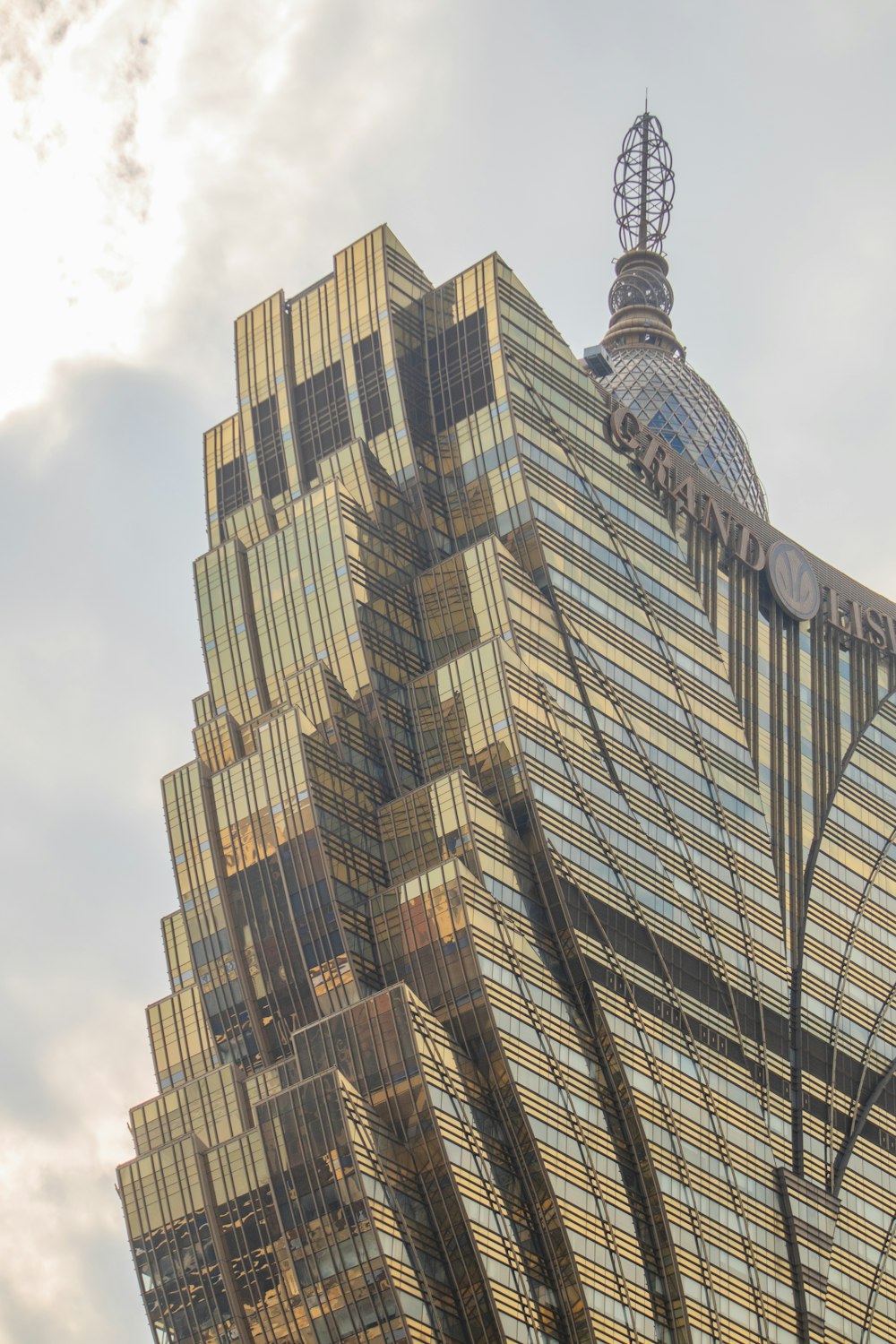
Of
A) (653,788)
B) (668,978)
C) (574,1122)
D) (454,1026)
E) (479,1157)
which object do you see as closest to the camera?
(479,1157)

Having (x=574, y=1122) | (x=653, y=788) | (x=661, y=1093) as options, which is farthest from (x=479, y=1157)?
(x=653, y=788)

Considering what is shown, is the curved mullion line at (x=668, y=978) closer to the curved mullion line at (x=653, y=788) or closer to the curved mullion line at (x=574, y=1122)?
the curved mullion line at (x=653, y=788)

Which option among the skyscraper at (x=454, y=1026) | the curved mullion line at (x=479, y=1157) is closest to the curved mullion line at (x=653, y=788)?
the skyscraper at (x=454, y=1026)

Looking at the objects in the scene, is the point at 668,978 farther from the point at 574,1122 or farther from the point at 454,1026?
the point at 454,1026

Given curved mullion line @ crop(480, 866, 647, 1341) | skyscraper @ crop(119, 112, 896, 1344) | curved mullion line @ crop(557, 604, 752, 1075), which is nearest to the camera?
skyscraper @ crop(119, 112, 896, 1344)

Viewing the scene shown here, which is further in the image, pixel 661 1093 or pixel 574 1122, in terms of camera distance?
pixel 661 1093

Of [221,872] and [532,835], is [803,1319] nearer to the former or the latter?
[532,835]

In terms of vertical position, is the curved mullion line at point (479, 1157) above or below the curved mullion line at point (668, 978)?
below

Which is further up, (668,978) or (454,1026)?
(668,978)

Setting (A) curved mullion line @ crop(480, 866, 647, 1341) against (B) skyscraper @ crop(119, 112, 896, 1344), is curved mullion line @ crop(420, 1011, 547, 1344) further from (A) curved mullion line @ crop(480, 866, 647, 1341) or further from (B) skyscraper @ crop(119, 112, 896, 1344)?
(A) curved mullion line @ crop(480, 866, 647, 1341)

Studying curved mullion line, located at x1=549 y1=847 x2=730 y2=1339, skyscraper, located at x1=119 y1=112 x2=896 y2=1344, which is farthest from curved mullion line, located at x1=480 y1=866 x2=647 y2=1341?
curved mullion line, located at x1=549 y1=847 x2=730 y2=1339

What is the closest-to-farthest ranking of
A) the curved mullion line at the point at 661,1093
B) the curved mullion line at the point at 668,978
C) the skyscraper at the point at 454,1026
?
the skyscraper at the point at 454,1026 < the curved mullion line at the point at 661,1093 < the curved mullion line at the point at 668,978

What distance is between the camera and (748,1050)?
197 meters

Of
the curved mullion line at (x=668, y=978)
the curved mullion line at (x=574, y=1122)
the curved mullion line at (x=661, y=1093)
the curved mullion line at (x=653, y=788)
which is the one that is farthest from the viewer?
the curved mullion line at (x=653, y=788)
